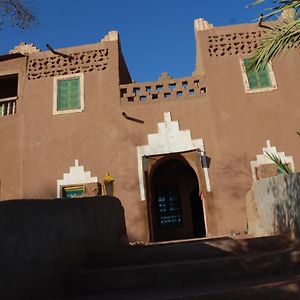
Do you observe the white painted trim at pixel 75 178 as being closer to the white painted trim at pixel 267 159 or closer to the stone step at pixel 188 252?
the white painted trim at pixel 267 159

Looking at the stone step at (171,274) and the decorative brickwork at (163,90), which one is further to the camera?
the decorative brickwork at (163,90)

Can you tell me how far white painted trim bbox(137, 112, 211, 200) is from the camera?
35.2 feet

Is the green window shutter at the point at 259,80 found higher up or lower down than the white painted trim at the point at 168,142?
higher up

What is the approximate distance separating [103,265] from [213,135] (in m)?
6.72

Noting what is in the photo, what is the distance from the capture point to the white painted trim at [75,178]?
10.7 meters

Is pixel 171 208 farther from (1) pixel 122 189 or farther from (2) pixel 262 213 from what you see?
(2) pixel 262 213

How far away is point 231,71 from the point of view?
11.3 m

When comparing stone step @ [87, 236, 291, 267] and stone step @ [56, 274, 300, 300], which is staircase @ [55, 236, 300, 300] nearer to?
stone step @ [56, 274, 300, 300]

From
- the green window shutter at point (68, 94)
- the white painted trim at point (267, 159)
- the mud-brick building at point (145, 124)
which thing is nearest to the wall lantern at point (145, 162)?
the mud-brick building at point (145, 124)

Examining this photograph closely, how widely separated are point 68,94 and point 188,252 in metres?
8.19

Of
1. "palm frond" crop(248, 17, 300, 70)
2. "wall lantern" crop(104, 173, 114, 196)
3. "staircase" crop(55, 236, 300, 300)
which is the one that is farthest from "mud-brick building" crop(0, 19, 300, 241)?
"palm frond" crop(248, 17, 300, 70)

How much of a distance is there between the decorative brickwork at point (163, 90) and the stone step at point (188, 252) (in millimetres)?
6883

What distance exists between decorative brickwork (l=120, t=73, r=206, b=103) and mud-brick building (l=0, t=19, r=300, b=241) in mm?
32

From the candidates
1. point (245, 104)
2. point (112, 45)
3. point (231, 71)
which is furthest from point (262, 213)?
point (112, 45)
